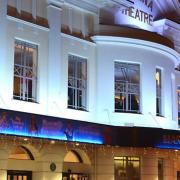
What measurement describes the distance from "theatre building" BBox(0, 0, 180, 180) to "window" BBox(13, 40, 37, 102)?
0.14ft

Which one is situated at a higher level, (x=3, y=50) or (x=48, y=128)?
(x=3, y=50)

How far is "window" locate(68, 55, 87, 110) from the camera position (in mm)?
23844

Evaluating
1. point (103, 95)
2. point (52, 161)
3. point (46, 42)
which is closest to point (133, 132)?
point (103, 95)

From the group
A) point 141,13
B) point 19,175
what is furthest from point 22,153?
point 141,13

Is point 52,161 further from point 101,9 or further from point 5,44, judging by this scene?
point 101,9

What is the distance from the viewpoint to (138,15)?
27812mm

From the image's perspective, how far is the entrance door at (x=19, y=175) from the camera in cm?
2128

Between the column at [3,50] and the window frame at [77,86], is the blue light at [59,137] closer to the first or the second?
the column at [3,50]

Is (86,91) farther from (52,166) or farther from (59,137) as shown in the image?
(59,137)

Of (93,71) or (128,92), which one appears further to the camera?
(128,92)

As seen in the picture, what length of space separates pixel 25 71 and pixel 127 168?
23.3 ft

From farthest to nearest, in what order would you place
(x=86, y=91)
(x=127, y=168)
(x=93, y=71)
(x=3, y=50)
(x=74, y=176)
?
1. (x=127, y=168)
2. (x=93, y=71)
3. (x=86, y=91)
4. (x=74, y=176)
5. (x=3, y=50)

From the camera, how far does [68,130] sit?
826 inches

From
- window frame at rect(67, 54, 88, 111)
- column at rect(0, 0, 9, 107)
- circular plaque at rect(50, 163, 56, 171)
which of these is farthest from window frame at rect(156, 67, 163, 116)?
column at rect(0, 0, 9, 107)
